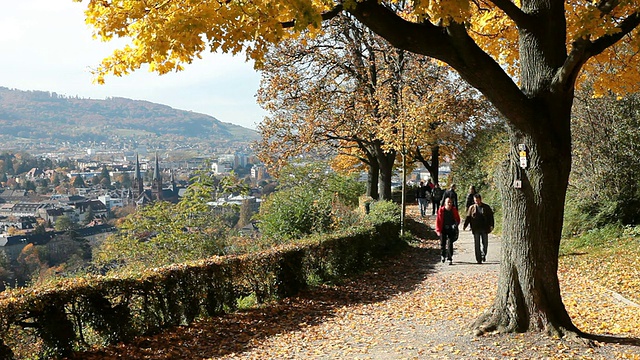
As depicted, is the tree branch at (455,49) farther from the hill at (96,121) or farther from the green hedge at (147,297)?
the hill at (96,121)

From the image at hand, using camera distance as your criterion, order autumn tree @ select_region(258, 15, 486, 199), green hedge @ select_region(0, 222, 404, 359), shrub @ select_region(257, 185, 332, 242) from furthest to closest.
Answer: autumn tree @ select_region(258, 15, 486, 199) → shrub @ select_region(257, 185, 332, 242) → green hedge @ select_region(0, 222, 404, 359)

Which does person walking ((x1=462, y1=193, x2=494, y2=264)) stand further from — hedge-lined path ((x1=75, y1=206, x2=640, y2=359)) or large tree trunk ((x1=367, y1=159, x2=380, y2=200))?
large tree trunk ((x1=367, y1=159, x2=380, y2=200))

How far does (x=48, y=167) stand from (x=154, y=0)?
52.8 m

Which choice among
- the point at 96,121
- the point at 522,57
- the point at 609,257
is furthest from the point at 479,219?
the point at 96,121

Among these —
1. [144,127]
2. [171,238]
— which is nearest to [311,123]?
[171,238]

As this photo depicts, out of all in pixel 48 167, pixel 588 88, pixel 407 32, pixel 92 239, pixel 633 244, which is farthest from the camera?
pixel 48 167

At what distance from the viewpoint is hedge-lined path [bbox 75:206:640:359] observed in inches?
232

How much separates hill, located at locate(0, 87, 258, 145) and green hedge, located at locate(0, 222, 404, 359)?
81346mm

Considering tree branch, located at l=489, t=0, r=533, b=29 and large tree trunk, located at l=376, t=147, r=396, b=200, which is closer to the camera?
tree branch, located at l=489, t=0, r=533, b=29

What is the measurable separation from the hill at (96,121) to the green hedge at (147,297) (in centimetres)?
8135

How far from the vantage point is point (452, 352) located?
598 cm

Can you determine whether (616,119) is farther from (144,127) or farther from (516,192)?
(144,127)

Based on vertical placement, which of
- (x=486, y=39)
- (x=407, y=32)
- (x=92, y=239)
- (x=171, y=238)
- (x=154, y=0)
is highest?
(x=486, y=39)

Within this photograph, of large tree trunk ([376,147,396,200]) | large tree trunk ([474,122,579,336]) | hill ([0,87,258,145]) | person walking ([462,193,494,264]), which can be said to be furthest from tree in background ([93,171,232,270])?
hill ([0,87,258,145])
